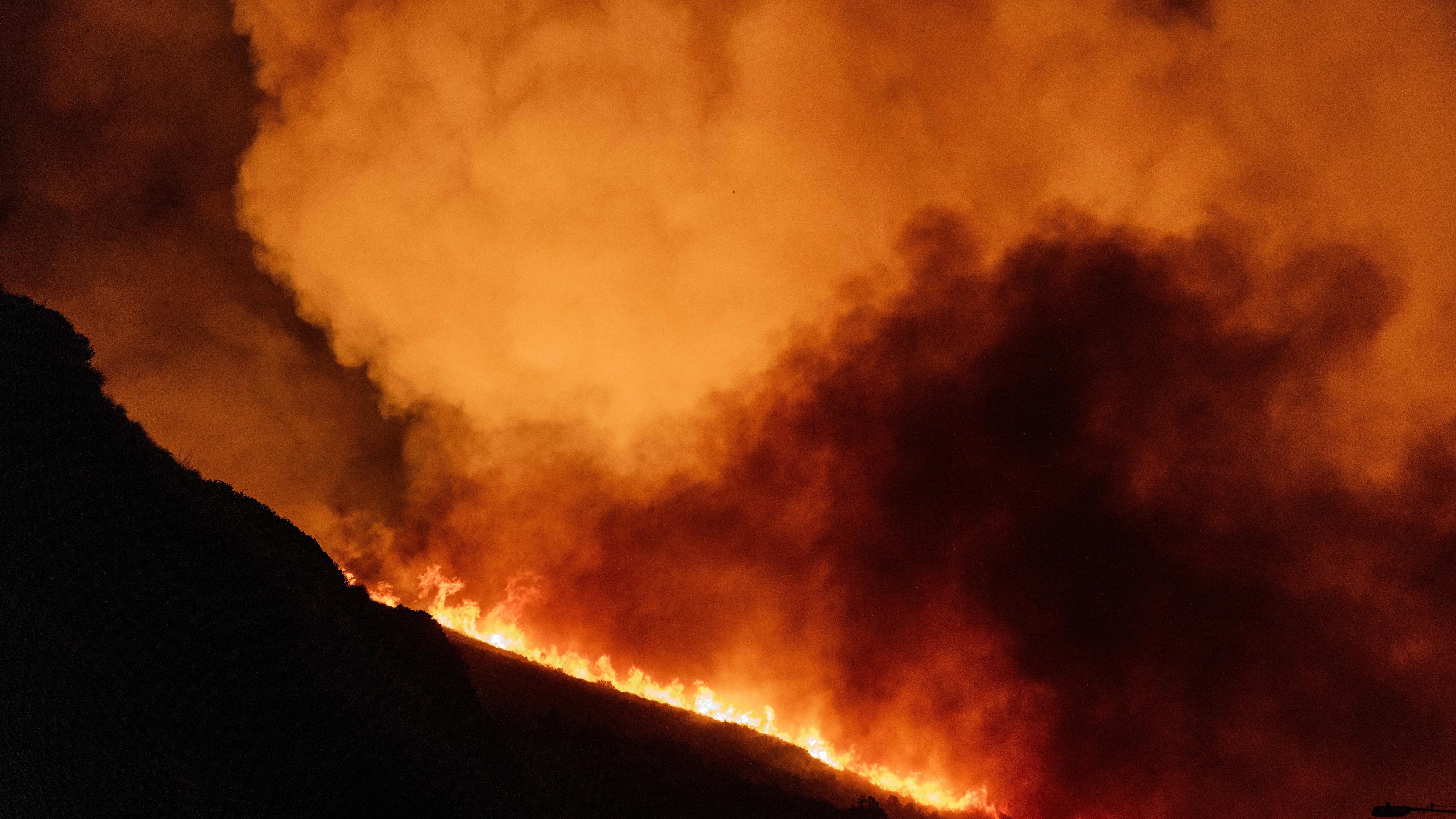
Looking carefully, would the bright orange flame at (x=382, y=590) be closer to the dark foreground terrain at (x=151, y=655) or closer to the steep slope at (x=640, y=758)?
the steep slope at (x=640, y=758)

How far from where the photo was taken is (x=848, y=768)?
2477 centimetres

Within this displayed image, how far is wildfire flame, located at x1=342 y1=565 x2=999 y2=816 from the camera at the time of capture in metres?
25.2

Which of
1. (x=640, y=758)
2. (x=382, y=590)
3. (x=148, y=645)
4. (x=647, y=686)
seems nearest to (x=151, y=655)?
(x=148, y=645)

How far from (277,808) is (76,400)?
2.39 meters

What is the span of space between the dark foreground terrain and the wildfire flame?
20.8 meters

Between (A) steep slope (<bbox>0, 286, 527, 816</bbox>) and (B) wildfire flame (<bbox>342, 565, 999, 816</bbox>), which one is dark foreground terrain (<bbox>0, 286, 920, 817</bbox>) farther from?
(B) wildfire flame (<bbox>342, 565, 999, 816</bbox>)

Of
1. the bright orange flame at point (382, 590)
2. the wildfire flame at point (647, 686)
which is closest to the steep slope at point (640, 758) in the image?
the wildfire flame at point (647, 686)

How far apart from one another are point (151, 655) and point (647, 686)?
30.9 meters

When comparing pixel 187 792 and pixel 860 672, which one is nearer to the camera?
pixel 187 792

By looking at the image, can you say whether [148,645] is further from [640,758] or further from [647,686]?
[647,686]

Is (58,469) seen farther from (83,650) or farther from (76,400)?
(83,650)

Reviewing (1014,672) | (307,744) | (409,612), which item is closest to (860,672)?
(1014,672)

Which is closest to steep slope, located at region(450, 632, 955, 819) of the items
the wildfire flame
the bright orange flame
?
the wildfire flame

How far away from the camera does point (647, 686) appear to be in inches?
1268
